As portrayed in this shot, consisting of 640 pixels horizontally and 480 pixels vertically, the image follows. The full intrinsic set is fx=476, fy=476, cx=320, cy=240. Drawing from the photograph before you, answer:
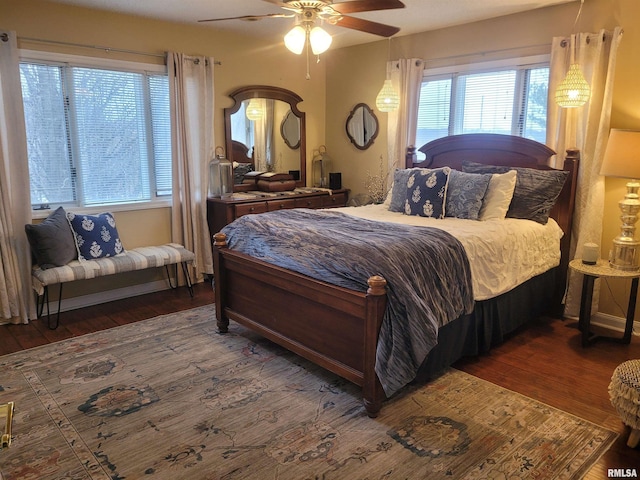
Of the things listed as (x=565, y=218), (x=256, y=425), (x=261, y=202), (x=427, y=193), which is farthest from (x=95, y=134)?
(x=565, y=218)

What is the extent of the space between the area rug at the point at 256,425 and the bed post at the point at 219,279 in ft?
1.25

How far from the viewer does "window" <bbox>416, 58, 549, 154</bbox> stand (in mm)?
4102

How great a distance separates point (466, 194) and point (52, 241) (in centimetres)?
328

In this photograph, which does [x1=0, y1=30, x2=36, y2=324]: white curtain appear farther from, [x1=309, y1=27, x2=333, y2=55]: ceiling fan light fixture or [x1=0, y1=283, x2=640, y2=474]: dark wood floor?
[x1=309, y1=27, x2=333, y2=55]: ceiling fan light fixture

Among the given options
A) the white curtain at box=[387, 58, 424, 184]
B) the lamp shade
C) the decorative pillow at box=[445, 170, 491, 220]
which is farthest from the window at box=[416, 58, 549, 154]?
the lamp shade

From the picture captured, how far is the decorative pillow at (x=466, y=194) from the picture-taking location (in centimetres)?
369

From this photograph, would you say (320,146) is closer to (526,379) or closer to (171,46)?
(171,46)

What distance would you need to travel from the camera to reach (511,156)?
4102 millimetres

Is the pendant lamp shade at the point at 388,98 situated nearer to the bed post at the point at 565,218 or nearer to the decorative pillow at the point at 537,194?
the decorative pillow at the point at 537,194

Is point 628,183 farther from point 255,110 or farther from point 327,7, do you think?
point 255,110

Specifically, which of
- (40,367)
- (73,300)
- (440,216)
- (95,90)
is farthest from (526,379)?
(95,90)

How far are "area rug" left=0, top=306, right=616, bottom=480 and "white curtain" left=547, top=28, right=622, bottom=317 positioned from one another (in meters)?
1.69

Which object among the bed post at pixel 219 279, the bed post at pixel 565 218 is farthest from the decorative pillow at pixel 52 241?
the bed post at pixel 565 218

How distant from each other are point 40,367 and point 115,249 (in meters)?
1.28
